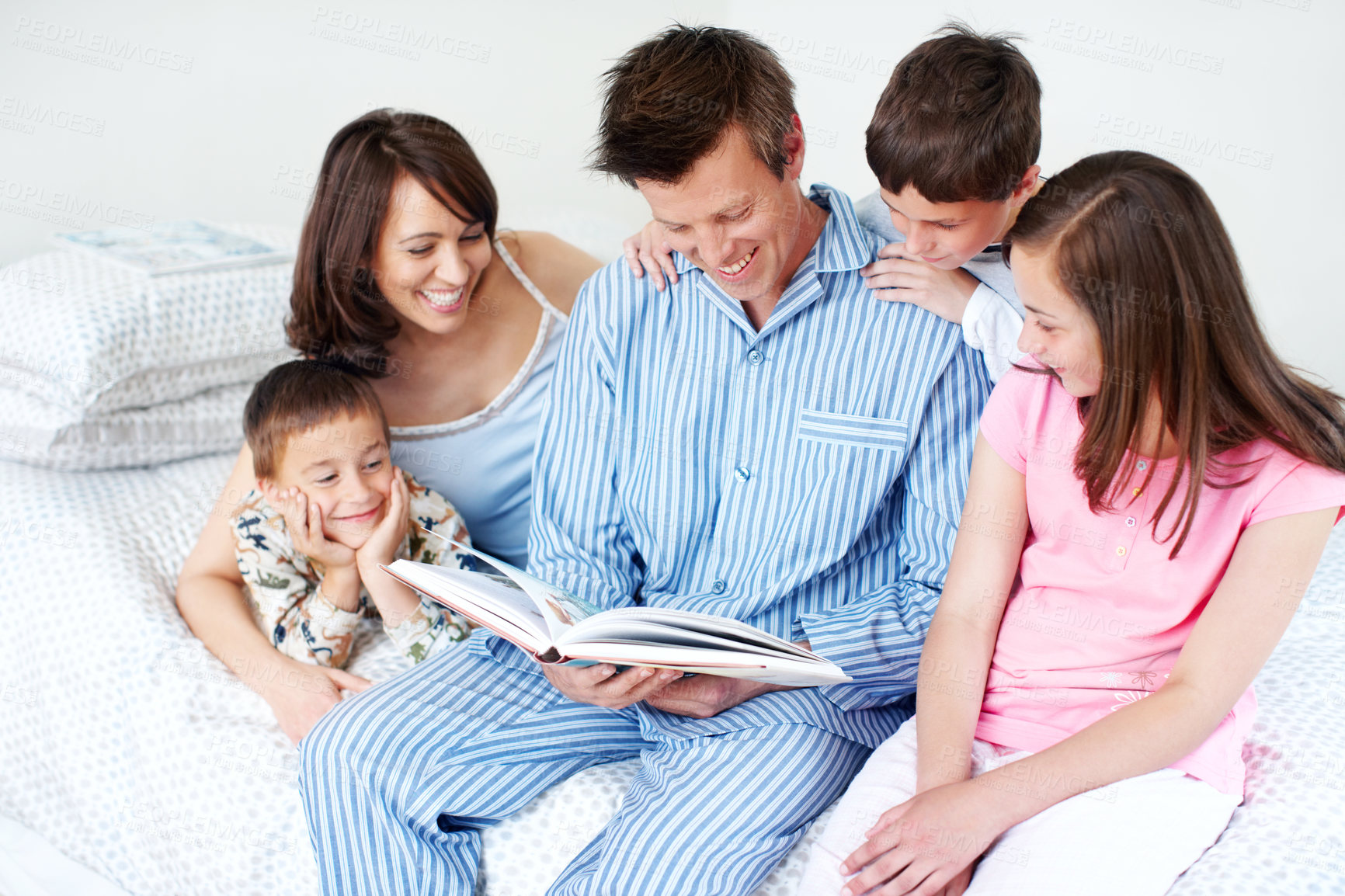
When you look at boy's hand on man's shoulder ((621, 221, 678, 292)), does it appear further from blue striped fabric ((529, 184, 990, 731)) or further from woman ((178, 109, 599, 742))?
woman ((178, 109, 599, 742))

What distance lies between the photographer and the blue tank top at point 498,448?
1789 mm

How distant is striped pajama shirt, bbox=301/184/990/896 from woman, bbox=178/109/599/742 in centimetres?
23

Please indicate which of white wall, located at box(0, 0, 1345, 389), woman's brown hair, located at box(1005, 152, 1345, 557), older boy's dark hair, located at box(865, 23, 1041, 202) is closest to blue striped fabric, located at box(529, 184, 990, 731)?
older boy's dark hair, located at box(865, 23, 1041, 202)

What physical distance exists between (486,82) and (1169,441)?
2121 millimetres

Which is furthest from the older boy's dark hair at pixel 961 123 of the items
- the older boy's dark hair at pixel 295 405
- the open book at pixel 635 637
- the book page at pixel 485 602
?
the older boy's dark hair at pixel 295 405

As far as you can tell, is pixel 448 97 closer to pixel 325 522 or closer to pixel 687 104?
pixel 325 522

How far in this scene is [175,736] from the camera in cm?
142

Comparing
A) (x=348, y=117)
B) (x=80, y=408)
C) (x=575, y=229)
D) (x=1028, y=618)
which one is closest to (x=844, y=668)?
(x=1028, y=618)

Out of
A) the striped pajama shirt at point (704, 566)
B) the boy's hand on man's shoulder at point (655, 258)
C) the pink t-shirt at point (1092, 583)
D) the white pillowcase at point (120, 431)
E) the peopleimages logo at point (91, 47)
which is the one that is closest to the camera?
the pink t-shirt at point (1092, 583)

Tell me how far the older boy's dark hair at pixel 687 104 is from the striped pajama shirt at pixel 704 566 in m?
0.20

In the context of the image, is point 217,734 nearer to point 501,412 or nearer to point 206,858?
point 206,858

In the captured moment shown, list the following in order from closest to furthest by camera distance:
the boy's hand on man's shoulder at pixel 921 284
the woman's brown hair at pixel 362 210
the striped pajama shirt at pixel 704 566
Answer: the striped pajama shirt at pixel 704 566 < the boy's hand on man's shoulder at pixel 921 284 < the woman's brown hair at pixel 362 210

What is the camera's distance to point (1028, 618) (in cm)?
118

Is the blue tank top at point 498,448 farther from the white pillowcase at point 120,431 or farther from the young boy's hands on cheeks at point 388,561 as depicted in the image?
the white pillowcase at point 120,431
